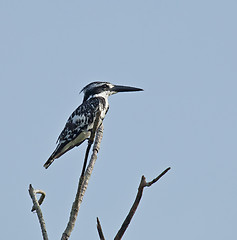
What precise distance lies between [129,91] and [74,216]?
804 cm

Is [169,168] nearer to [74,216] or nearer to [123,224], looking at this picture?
[123,224]

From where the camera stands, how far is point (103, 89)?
11.3 meters

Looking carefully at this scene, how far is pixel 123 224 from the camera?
8.16 ft

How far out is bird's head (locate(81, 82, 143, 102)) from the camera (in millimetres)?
11234

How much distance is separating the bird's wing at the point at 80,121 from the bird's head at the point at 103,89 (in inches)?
Answer: 13.9

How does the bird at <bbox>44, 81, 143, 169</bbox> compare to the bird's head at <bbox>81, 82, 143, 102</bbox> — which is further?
the bird's head at <bbox>81, 82, 143, 102</bbox>

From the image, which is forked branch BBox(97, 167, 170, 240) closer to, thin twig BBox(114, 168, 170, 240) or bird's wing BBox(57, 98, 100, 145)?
thin twig BBox(114, 168, 170, 240)

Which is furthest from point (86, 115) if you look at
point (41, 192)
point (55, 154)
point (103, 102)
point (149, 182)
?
point (149, 182)

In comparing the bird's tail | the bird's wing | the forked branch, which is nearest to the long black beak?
the bird's wing

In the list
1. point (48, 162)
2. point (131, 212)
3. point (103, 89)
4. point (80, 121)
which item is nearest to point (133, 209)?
point (131, 212)

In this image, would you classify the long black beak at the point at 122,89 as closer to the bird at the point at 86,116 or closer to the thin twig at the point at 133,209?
the bird at the point at 86,116

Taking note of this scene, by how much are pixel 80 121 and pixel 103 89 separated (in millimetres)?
1162

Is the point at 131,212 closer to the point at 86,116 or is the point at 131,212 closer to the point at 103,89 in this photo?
the point at 86,116

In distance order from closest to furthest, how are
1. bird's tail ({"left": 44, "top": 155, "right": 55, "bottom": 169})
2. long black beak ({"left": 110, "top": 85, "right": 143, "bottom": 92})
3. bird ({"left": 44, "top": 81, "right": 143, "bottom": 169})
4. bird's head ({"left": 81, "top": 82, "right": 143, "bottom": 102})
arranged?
bird's tail ({"left": 44, "top": 155, "right": 55, "bottom": 169})
bird ({"left": 44, "top": 81, "right": 143, "bottom": 169})
bird's head ({"left": 81, "top": 82, "right": 143, "bottom": 102})
long black beak ({"left": 110, "top": 85, "right": 143, "bottom": 92})
